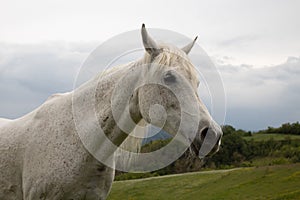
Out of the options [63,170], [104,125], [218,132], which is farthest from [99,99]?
[218,132]

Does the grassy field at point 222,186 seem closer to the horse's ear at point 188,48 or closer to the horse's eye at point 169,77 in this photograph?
the horse's ear at point 188,48

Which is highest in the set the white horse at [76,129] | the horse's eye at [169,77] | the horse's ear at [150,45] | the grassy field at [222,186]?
the horse's ear at [150,45]

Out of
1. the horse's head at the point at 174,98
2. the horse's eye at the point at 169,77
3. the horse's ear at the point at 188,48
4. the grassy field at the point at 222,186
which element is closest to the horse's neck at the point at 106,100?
the horse's head at the point at 174,98

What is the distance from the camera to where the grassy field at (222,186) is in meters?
20.6

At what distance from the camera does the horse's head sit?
3861 millimetres

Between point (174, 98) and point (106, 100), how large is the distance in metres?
0.97

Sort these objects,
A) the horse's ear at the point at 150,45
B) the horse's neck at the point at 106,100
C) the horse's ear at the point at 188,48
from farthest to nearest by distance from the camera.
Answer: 1. the horse's ear at the point at 188,48
2. the horse's neck at the point at 106,100
3. the horse's ear at the point at 150,45

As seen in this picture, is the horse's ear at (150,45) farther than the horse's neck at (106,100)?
No

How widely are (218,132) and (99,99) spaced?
63.4 inches

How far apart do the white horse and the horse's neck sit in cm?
1

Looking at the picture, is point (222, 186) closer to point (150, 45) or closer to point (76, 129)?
point (76, 129)

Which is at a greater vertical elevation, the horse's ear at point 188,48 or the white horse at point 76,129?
the horse's ear at point 188,48

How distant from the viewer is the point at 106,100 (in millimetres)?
4766

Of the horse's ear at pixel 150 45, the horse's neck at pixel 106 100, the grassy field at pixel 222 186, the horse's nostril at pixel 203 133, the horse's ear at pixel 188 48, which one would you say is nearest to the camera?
the horse's nostril at pixel 203 133
